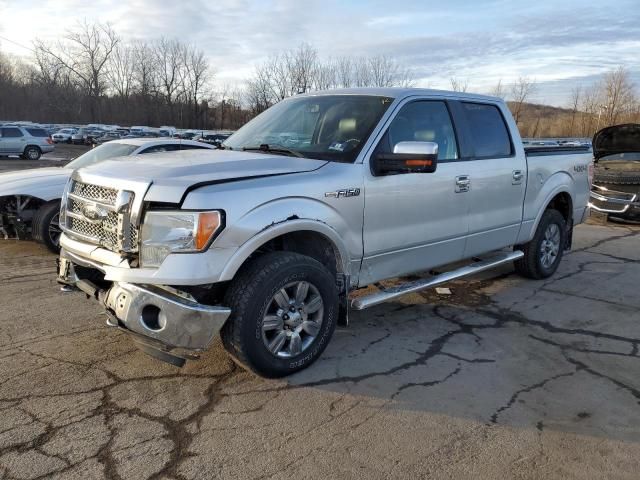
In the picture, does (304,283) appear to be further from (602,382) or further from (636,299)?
(636,299)

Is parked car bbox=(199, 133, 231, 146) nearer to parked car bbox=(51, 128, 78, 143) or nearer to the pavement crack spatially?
the pavement crack

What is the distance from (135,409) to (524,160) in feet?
14.5

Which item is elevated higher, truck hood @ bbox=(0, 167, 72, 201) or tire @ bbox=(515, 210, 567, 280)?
truck hood @ bbox=(0, 167, 72, 201)

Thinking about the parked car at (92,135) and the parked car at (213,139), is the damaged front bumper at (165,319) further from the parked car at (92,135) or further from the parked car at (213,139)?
the parked car at (92,135)

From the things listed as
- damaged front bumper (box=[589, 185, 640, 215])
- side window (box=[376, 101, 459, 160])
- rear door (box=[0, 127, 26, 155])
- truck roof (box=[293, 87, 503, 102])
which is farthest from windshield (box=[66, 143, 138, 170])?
rear door (box=[0, 127, 26, 155])

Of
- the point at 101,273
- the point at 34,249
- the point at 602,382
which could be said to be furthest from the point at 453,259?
the point at 34,249

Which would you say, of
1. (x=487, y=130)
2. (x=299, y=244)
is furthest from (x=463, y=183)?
(x=299, y=244)

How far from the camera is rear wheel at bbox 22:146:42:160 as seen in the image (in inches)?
1038

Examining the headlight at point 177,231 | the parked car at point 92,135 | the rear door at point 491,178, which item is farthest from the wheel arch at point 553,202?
the parked car at point 92,135

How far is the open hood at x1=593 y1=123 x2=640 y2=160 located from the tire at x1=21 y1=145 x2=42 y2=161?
25.1m

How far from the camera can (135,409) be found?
3.18 metres

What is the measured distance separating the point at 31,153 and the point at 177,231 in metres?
27.5

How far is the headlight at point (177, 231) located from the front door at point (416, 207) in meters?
1.31

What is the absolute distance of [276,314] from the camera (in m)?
3.48
